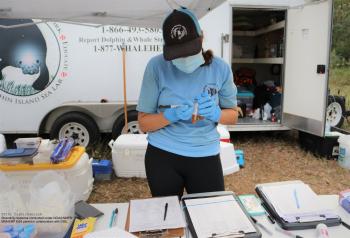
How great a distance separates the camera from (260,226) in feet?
4.61

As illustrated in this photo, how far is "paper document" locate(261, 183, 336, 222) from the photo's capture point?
4.61ft

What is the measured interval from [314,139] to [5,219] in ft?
14.0

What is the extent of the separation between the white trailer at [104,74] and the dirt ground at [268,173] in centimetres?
47

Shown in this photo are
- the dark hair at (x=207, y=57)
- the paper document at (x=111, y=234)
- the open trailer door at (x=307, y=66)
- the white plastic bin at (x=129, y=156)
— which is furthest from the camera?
the open trailer door at (x=307, y=66)

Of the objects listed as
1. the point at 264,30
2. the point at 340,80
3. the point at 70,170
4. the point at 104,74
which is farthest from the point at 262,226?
the point at 340,80

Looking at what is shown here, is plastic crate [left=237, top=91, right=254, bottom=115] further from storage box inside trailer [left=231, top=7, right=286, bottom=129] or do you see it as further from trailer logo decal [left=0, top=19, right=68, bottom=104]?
trailer logo decal [left=0, top=19, right=68, bottom=104]

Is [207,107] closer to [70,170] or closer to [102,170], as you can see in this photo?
[70,170]

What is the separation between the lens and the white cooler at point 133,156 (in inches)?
146

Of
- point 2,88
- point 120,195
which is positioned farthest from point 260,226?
point 2,88

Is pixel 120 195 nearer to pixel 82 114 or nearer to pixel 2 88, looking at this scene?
pixel 82 114

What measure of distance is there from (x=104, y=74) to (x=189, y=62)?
3027 millimetres

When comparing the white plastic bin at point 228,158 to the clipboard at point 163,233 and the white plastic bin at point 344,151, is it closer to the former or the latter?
the white plastic bin at point 344,151

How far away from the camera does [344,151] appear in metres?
4.18

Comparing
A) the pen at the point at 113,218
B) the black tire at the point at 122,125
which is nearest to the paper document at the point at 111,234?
the pen at the point at 113,218
